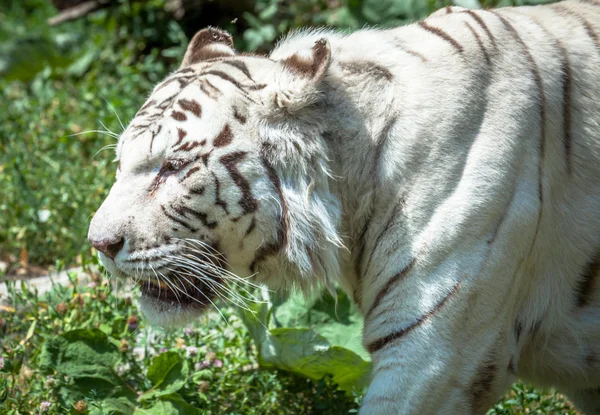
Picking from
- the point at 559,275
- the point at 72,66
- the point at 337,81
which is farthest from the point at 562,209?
the point at 72,66

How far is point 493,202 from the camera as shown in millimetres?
1918

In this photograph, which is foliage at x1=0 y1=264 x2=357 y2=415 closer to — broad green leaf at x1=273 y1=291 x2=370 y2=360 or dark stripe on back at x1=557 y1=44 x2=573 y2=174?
broad green leaf at x1=273 y1=291 x2=370 y2=360

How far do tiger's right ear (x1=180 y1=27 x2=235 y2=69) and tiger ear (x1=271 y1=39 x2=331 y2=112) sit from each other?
0.38 metres

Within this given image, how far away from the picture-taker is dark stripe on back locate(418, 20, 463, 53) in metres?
2.07

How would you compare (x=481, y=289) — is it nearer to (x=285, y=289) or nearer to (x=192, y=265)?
(x=285, y=289)

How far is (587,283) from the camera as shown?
6.94ft

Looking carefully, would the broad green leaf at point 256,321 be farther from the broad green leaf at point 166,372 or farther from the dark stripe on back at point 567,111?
the dark stripe on back at point 567,111

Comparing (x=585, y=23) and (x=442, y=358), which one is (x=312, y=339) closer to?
(x=442, y=358)

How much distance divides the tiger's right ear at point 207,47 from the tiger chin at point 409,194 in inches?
6.8

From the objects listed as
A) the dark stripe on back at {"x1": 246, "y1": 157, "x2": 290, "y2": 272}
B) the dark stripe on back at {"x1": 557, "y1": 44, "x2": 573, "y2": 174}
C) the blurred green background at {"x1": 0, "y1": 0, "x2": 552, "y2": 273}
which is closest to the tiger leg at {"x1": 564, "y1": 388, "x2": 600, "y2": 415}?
the dark stripe on back at {"x1": 557, "y1": 44, "x2": 573, "y2": 174}

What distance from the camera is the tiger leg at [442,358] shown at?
1919 millimetres

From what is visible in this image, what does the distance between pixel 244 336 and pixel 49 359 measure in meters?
0.70

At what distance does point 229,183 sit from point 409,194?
0.44 metres

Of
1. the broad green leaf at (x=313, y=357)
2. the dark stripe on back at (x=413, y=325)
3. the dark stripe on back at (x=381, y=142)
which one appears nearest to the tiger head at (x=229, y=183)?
the dark stripe on back at (x=381, y=142)
